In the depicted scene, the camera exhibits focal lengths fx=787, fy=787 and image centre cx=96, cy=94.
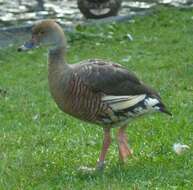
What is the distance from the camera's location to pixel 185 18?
1720cm

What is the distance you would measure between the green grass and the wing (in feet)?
2.21

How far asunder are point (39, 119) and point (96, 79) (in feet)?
10.4

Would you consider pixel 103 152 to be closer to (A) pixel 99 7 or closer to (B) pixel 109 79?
(B) pixel 109 79

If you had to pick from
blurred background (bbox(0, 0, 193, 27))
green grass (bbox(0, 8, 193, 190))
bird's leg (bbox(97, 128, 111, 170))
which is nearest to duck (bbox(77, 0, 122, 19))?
blurred background (bbox(0, 0, 193, 27))

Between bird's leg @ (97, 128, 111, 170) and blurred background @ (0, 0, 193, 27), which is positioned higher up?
bird's leg @ (97, 128, 111, 170)

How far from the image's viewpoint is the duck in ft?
60.5

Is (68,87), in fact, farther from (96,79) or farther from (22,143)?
(22,143)

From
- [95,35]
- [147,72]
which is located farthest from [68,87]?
[95,35]

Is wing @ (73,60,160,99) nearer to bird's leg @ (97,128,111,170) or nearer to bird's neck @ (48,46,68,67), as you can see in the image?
bird's neck @ (48,46,68,67)

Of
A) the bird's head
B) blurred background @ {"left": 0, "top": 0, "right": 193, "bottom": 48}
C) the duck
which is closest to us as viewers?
the bird's head

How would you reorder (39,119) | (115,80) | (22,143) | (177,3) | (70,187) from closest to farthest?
(70,187) → (115,80) → (22,143) → (39,119) → (177,3)

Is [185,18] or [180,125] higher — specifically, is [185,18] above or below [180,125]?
below

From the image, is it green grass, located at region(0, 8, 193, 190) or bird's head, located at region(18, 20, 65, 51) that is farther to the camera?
bird's head, located at region(18, 20, 65, 51)

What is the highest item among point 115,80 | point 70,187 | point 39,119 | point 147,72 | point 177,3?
point 115,80
